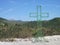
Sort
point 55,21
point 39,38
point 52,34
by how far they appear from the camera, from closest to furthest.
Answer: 1. point 39,38
2. point 52,34
3. point 55,21

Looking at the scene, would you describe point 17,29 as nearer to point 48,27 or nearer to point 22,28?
point 22,28

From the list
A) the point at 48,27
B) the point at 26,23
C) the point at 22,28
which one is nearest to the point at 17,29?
the point at 22,28

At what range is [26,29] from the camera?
41.9ft

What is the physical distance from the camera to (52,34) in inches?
521

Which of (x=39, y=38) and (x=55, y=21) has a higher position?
(x=55, y=21)

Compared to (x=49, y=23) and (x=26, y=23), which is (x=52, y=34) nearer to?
(x=49, y=23)

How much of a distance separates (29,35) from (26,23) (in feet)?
5.60

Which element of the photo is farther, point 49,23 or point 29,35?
point 49,23

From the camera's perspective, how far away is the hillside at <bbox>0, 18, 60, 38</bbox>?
1218cm

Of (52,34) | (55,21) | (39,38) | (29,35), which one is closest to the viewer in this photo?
(39,38)

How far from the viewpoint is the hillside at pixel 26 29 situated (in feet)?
40.0

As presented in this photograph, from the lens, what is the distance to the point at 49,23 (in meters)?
13.9

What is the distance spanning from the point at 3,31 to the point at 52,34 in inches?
128

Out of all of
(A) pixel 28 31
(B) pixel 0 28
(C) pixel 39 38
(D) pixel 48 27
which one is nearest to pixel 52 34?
(D) pixel 48 27
